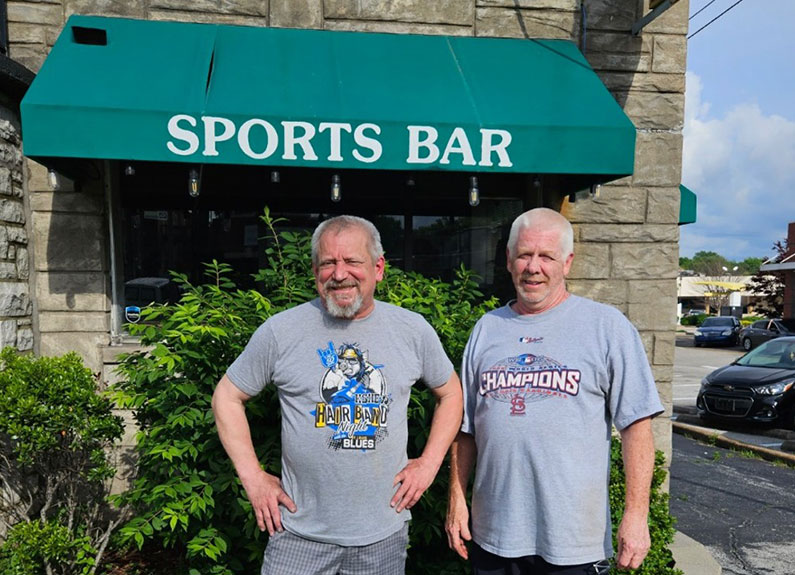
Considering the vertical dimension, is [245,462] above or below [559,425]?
below

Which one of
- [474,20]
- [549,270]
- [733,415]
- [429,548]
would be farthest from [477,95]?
[733,415]

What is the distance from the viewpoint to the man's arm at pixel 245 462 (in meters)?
2.14

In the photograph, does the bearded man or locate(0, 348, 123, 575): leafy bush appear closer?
the bearded man

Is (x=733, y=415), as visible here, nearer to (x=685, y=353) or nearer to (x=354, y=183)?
(x=354, y=183)

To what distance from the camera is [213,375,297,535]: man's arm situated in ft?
7.01

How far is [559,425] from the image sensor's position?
81.1 inches

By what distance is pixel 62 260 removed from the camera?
454cm

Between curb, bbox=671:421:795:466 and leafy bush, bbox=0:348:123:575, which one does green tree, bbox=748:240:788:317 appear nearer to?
curb, bbox=671:421:795:466

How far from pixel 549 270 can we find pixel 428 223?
10.5 ft

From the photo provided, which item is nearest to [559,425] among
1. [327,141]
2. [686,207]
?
[327,141]

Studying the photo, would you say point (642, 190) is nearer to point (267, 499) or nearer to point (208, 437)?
point (208, 437)

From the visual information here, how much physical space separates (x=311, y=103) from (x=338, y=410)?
257cm

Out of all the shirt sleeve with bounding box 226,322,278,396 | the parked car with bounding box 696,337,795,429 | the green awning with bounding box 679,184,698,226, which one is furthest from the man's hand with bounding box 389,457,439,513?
the parked car with bounding box 696,337,795,429

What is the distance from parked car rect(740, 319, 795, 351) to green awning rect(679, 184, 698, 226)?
20335 millimetres
